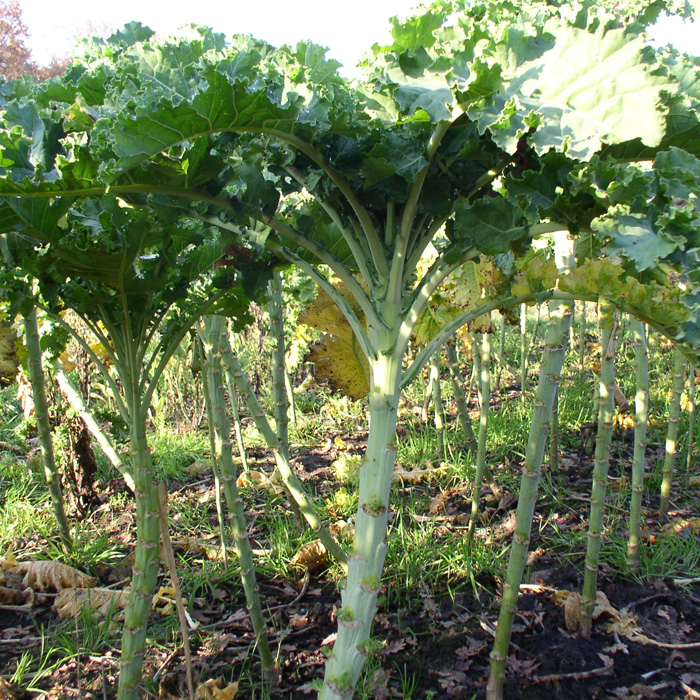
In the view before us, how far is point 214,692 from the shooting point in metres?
2.09

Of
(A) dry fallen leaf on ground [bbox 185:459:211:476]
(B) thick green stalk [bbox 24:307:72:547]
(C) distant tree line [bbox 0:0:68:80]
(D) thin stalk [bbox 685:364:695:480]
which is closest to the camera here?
(B) thick green stalk [bbox 24:307:72:547]

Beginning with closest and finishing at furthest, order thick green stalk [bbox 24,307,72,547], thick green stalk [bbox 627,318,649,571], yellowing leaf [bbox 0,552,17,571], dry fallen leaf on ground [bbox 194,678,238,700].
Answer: dry fallen leaf on ground [bbox 194,678,238,700]
thick green stalk [bbox 24,307,72,547]
thick green stalk [bbox 627,318,649,571]
yellowing leaf [bbox 0,552,17,571]

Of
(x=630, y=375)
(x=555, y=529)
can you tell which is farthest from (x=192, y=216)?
(x=630, y=375)

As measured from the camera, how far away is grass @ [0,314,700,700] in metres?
2.54

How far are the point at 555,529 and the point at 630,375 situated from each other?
3049 mm

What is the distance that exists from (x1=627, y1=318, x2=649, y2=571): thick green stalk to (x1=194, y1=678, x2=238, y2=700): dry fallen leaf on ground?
76.3 inches

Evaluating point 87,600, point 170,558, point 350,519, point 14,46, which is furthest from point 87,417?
point 14,46

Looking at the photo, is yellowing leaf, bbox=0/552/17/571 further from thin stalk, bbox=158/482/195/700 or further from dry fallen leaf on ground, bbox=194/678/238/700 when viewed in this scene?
thin stalk, bbox=158/482/195/700

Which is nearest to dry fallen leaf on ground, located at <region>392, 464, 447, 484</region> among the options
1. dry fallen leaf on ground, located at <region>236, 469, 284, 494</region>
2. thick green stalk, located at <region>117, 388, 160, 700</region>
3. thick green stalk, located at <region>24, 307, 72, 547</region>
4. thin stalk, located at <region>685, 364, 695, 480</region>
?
dry fallen leaf on ground, located at <region>236, 469, 284, 494</region>

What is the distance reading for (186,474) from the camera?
4672 mm

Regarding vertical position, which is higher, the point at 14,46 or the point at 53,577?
the point at 14,46

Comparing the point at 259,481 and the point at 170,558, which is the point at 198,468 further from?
the point at 170,558

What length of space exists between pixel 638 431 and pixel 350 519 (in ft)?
5.44

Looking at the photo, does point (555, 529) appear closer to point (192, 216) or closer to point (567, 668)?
point (567, 668)
